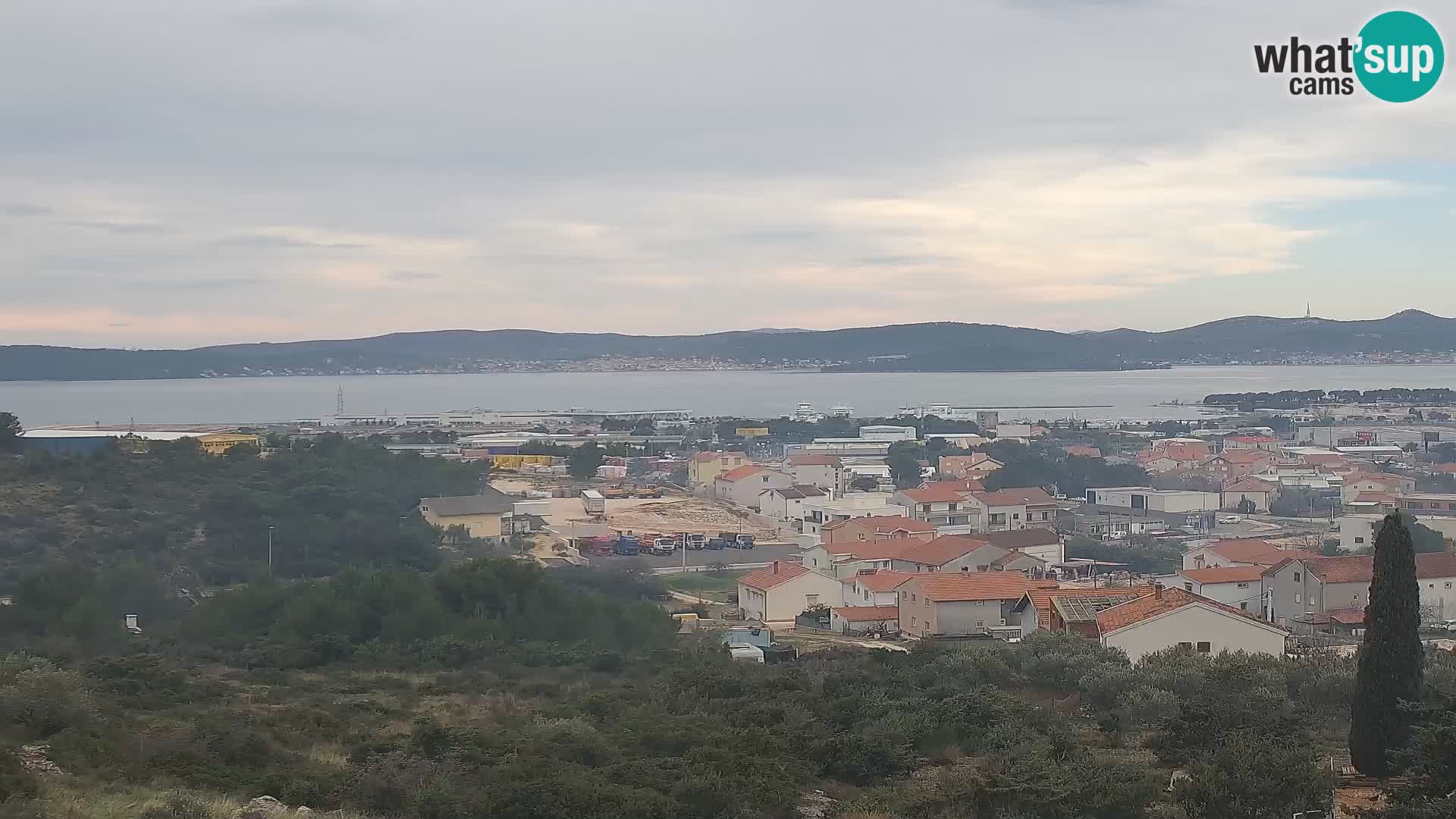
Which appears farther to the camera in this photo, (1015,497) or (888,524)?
(1015,497)

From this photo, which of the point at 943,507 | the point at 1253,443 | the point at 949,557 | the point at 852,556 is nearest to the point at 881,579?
the point at 949,557

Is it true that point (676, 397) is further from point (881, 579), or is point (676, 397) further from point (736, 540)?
point (881, 579)

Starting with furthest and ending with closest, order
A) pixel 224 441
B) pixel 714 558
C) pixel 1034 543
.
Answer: pixel 224 441 → pixel 714 558 → pixel 1034 543

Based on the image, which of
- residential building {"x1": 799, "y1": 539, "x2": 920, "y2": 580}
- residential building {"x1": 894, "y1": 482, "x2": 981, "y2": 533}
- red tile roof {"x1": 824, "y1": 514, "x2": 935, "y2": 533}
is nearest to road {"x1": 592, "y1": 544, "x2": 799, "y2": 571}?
red tile roof {"x1": 824, "y1": 514, "x2": 935, "y2": 533}

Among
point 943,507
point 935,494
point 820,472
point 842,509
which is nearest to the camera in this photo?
point 842,509

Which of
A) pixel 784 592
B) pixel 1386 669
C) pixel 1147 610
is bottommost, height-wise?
pixel 784 592

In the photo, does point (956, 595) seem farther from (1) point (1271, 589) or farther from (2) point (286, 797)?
(2) point (286, 797)

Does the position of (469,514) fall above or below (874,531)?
above

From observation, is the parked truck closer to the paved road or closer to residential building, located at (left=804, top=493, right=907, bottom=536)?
the paved road
